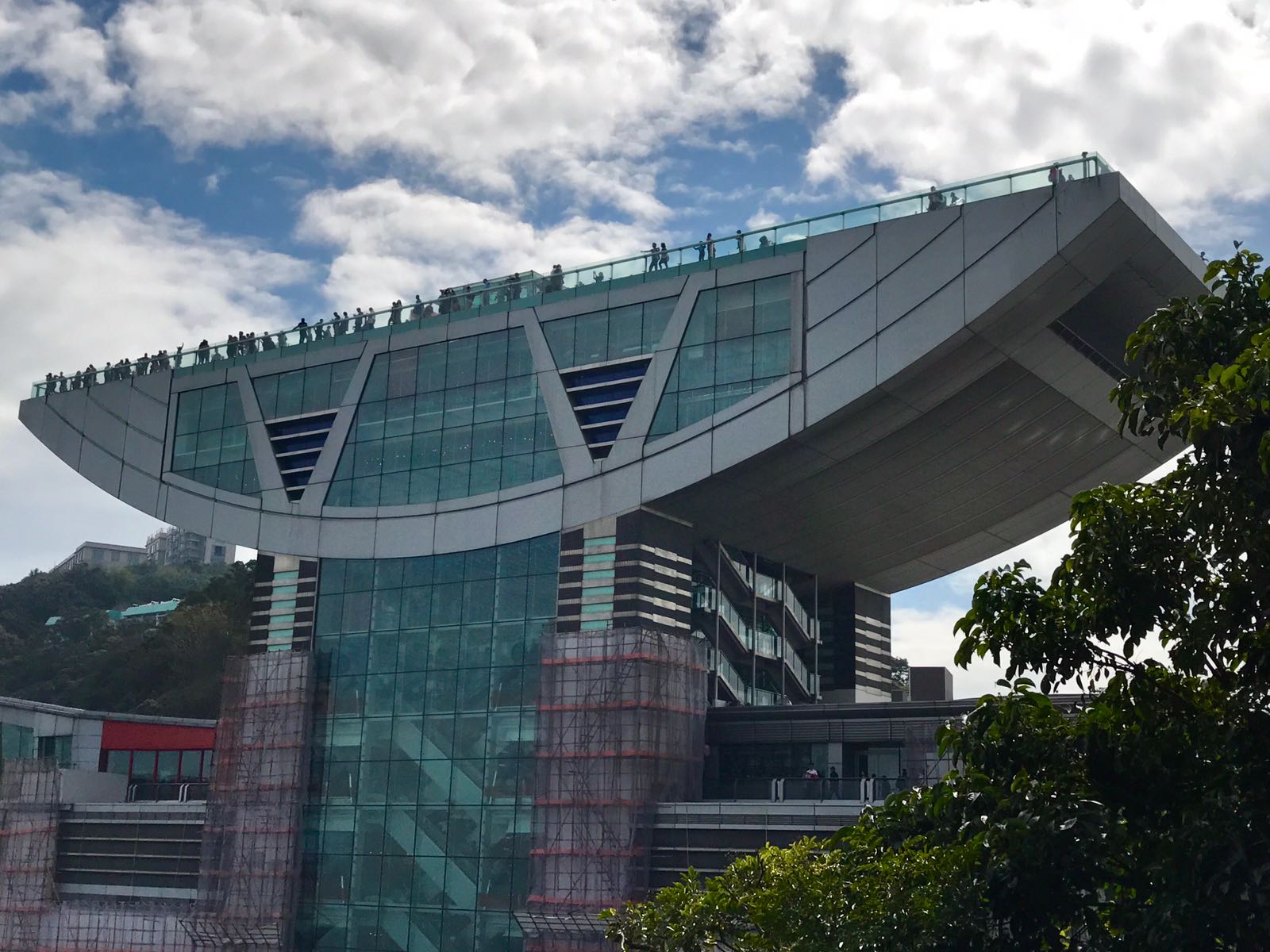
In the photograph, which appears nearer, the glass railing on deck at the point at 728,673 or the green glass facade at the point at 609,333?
the green glass facade at the point at 609,333

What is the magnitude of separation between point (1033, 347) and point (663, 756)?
1894 centimetres

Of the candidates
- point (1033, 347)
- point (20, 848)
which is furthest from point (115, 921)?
point (1033, 347)

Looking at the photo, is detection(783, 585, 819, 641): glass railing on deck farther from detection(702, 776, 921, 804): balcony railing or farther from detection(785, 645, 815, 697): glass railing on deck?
detection(702, 776, 921, 804): balcony railing

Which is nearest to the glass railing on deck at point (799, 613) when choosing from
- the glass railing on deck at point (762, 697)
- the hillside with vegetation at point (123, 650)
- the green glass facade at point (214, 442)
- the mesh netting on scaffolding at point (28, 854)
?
the glass railing on deck at point (762, 697)

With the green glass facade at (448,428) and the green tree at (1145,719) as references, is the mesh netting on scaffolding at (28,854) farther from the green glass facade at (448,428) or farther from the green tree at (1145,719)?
the green tree at (1145,719)

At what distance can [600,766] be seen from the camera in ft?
173

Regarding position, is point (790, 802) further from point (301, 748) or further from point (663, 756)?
point (301, 748)

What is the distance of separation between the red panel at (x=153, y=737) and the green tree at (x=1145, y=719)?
2441 inches

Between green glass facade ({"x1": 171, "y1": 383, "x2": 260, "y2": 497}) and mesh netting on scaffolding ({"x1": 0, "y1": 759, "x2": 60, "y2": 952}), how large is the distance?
51.0ft

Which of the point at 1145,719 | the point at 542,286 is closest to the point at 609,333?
the point at 542,286

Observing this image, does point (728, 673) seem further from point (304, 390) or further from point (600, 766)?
point (304, 390)

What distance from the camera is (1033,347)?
169 feet

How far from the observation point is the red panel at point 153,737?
73625 mm

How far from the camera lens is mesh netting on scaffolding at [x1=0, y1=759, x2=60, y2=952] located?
6619 centimetres
